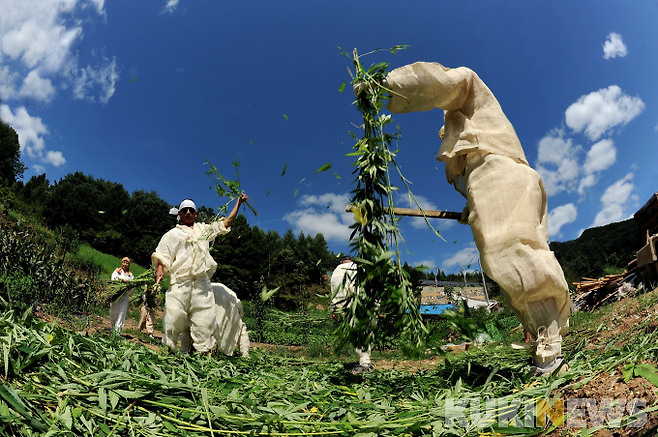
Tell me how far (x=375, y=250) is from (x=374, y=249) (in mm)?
11

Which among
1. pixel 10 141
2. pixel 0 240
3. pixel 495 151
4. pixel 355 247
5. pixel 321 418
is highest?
pixel 10 141

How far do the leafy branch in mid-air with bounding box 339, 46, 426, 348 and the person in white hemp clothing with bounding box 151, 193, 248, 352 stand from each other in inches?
93.5

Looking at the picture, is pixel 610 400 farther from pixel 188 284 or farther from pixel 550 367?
pixel 188 284

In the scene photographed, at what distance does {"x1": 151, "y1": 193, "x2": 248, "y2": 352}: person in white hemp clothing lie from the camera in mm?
4293

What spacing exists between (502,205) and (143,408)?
260 cm

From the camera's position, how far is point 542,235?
8.48ft

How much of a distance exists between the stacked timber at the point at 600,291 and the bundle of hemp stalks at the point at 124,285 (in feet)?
25.3

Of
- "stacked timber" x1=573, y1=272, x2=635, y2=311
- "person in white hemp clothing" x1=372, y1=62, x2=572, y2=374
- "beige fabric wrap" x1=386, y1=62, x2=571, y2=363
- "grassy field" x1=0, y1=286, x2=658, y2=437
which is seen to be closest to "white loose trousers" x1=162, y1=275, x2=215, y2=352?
"grassy field" x1=0, y1=286, x2=658, y2=437

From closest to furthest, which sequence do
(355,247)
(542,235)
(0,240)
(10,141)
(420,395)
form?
1. (420,395)
2. (542,235)
3. (355,247)
4. (0,240)
5. (10,141)

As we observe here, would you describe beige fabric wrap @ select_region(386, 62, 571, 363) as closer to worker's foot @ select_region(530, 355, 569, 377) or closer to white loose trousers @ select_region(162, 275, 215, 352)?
worker's foot @ select_region(530, 355, 569, 377)

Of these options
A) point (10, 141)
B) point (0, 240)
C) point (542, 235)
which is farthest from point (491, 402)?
point (10, 141)

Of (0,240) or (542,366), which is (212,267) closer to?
(542,366)

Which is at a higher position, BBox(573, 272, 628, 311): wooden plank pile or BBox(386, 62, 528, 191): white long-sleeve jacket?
BBox(386, 62, 528, 191): white long-sleeve jacket

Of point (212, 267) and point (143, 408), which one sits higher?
point (212, 267)
